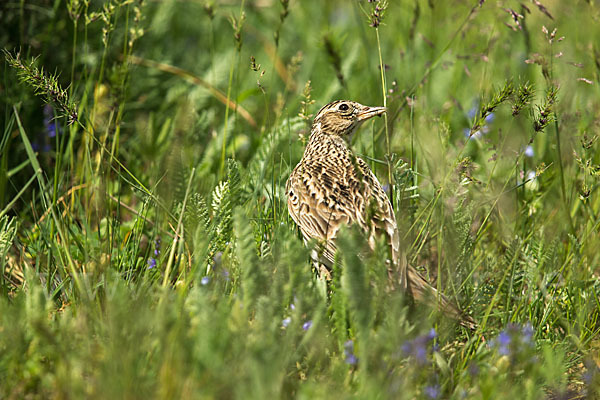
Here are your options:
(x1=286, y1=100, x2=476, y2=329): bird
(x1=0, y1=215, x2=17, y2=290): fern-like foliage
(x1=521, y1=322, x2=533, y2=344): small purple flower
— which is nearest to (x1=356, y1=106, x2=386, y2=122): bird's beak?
(x1=286, y1=100, x2=476, y2=329): bird

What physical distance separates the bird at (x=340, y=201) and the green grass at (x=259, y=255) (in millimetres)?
102

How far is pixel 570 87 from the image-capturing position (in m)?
5.28

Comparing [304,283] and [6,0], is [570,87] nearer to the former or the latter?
[304,283]

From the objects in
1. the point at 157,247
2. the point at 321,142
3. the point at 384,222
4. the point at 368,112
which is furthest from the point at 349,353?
the point at 321,142

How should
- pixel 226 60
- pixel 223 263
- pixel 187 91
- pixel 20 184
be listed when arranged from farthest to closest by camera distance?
pixel 226 60 → pixel 187 91 → pixel 20 184 → pixel 223 263

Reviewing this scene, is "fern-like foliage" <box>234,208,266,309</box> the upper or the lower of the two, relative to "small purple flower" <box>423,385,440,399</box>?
upper

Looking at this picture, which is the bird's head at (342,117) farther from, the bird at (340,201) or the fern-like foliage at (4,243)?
the fern-like foliage at (4,243)

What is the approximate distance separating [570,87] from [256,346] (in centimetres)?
365

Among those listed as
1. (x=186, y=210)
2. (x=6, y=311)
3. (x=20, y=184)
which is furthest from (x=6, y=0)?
(x=6, y=311)

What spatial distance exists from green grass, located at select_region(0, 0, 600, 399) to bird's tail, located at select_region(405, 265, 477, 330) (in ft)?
0.20

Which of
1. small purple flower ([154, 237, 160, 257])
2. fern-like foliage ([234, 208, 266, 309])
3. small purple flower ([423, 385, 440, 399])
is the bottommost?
small purple flower ([154, 237, 160, 257])

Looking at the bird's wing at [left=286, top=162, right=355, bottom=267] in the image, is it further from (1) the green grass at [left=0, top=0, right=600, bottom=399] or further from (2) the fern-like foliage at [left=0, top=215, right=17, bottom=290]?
(2) the fern-like foliage at [left=0, top=215, right=17, bottom=290]

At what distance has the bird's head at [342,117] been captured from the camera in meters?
5.01

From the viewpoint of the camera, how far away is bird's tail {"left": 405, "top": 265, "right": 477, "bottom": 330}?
11.3 feet
